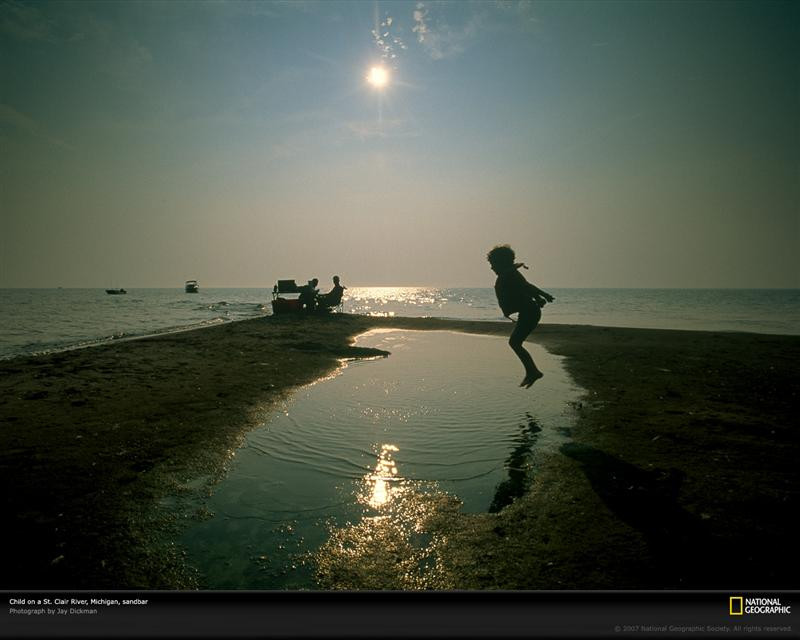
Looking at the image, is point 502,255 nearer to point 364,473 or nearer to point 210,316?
point 364,473

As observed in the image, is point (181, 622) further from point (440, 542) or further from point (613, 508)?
point (613, 508)

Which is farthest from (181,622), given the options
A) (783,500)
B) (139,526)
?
(783,500)

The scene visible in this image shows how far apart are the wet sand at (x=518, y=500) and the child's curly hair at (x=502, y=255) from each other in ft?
9.60

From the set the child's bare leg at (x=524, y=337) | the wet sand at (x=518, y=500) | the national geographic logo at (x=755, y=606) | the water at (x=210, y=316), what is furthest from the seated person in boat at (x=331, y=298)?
the national geographic logo at (x=755, y=606)

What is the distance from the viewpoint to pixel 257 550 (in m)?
2.63

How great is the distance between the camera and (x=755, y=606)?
177 centimetres

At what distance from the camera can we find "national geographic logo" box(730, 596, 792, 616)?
1.76 metres

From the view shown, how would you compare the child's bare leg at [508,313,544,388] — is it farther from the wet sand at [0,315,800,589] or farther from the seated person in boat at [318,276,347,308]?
the seated person in boat at [318,276,347,308]

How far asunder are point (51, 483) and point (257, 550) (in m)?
2.53

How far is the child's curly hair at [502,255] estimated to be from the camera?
267 inches

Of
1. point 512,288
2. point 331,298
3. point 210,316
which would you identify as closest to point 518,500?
point 512,288

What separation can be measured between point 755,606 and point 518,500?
1.77 meters

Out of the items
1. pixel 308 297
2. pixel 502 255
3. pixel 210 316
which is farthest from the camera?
pixel 210 316

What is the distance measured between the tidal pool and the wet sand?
0.17 m
